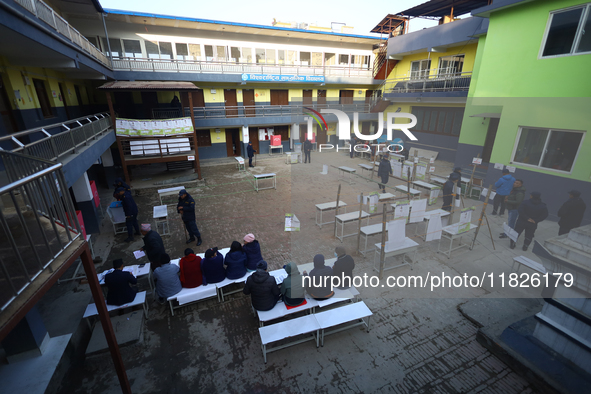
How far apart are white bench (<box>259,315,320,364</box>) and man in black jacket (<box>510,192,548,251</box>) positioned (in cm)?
714

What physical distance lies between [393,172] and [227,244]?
33.3 feet

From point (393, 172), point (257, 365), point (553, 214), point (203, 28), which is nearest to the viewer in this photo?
point (257, 365)

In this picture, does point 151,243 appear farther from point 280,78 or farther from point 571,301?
point 280,78

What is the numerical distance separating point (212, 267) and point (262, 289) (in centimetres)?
151

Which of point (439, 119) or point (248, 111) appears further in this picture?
point (248, 111)

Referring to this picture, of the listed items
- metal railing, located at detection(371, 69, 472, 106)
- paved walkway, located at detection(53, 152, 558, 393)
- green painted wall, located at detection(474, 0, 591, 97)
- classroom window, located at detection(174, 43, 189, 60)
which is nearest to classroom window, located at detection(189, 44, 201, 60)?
classroom window, located at detection(174, 43, 189, 60)

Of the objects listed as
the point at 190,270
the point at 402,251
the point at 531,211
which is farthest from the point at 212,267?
the point at 531,211

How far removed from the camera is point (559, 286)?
4.16 metres

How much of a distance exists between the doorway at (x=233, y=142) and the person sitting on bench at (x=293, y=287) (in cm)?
1827

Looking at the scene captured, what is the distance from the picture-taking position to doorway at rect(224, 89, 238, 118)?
2071cm

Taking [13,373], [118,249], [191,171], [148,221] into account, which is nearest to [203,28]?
[191,171]

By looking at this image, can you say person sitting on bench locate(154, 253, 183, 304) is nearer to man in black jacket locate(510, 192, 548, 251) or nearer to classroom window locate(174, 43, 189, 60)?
man in black jacket locate(510, 192, 548, 251)

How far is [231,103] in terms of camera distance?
2103 cm

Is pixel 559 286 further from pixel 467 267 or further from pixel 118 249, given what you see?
pixel 118 249
